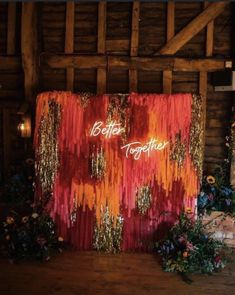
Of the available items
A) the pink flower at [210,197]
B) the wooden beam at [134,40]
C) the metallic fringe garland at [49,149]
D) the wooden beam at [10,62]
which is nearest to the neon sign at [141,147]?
the metallic fringe garland at [49,149]

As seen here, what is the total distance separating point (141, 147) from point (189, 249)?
180 cm

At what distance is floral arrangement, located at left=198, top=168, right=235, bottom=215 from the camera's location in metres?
6.13

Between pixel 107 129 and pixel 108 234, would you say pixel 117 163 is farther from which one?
pixel 108 234

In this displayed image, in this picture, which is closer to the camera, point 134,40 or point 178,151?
point 178,151

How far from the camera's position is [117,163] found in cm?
579

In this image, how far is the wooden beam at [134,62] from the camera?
259 inches

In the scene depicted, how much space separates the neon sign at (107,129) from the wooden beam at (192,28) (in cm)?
195

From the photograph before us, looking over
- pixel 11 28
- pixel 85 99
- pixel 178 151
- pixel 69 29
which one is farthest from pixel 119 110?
pixel 11 28

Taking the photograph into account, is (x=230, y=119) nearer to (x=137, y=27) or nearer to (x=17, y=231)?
(x=137, y=27)

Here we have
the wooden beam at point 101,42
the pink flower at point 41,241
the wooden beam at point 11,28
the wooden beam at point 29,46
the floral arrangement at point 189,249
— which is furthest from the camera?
the wooden beam at point 11,28

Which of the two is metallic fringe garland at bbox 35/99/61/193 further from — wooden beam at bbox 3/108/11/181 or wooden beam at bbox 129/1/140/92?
wooden beam at bbox 129/1/140/92

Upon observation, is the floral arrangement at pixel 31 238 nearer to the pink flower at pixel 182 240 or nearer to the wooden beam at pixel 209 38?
the pink flower at pixel 182 240

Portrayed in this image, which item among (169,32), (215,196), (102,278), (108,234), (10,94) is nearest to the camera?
(102,278)

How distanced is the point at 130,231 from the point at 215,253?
1445 millimetres
